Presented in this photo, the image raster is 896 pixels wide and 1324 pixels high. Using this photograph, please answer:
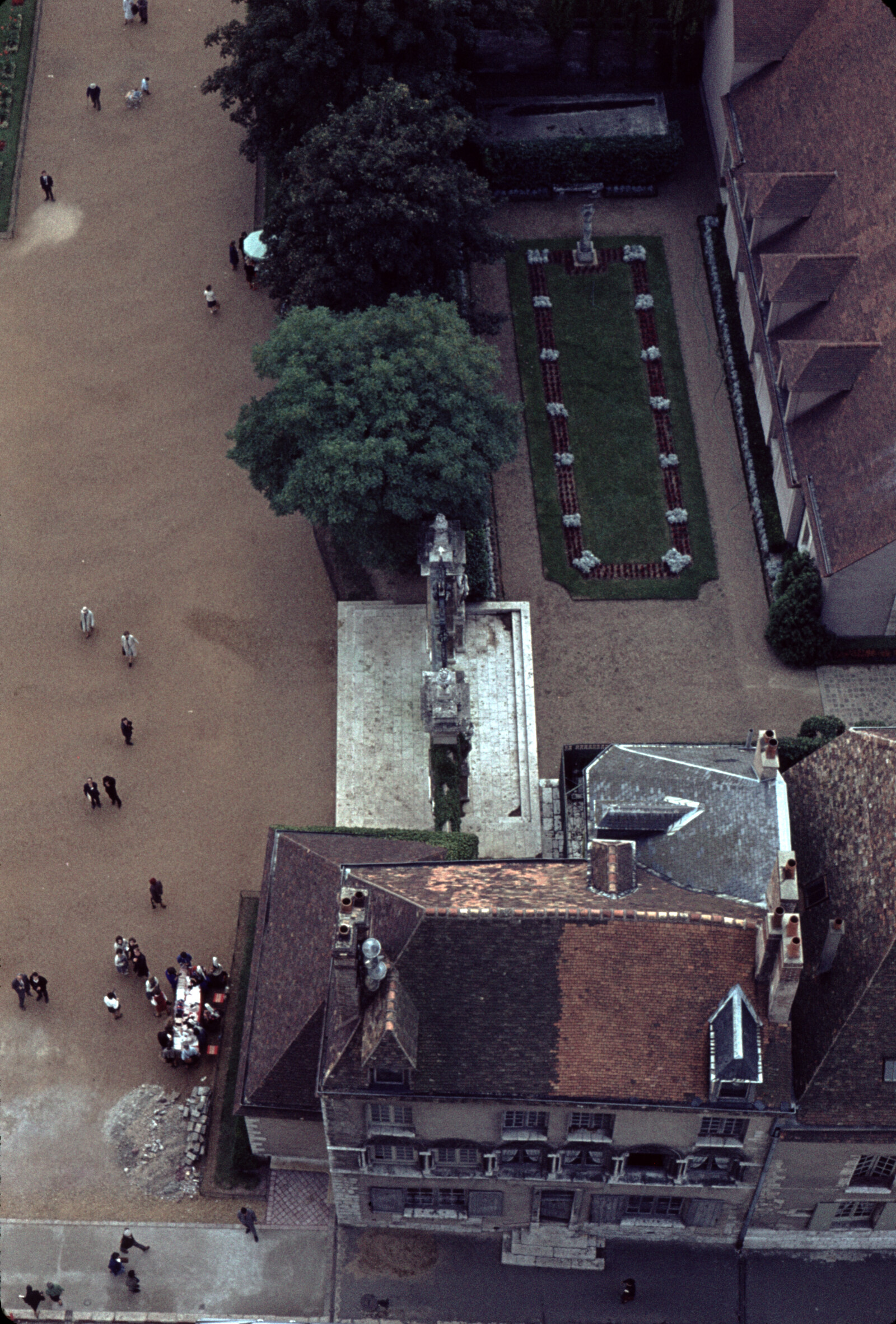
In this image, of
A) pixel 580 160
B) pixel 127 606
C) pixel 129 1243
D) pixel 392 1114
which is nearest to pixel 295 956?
pixel 392 1114

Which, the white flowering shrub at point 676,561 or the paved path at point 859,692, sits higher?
the white flowering shrub at point 676,561

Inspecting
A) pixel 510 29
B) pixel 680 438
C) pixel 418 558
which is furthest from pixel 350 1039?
pixel 510 29

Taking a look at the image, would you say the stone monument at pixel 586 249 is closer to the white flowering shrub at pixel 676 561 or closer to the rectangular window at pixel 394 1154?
the white flowering shrub at pixel 676 561

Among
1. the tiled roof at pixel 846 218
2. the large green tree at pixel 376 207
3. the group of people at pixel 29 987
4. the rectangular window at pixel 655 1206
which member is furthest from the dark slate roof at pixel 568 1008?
the large green tree at pixel 376 207

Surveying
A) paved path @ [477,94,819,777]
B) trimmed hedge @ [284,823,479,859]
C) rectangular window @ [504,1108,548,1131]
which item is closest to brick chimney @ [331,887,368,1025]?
rectangular window @ [504,1108,548,1131]

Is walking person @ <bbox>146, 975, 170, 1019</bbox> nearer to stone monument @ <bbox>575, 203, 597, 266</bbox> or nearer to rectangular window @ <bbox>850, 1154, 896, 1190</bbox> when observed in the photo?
rectangular window @ <bbox>850, 1154, 896, 1190</bbox>

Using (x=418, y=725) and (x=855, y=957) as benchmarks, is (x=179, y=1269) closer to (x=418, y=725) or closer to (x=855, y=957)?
(x=418, y=725)
